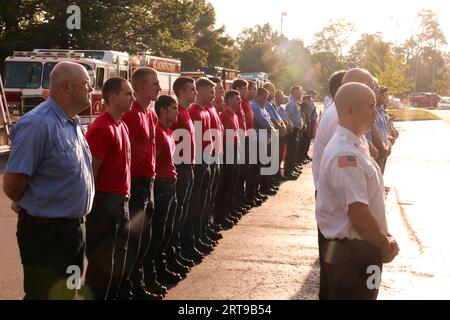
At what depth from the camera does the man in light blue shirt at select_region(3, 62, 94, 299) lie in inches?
156

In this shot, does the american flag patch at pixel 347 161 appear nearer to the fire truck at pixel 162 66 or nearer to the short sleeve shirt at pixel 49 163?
the short sleeve shirt at pixel 49 163

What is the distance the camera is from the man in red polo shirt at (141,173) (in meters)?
5.65

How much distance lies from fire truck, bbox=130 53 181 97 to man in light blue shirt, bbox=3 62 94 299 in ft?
53.5

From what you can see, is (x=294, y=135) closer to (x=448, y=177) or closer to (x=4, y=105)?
(x=448, y=177)

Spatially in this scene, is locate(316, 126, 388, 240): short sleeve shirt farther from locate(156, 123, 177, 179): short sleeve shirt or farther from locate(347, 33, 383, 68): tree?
locate(347, 33, 383, 68): tree

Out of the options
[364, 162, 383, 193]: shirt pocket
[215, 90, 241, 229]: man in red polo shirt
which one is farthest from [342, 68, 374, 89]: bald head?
[215, 90, 241, 229]: man in red polo shirt

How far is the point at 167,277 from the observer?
6.64m

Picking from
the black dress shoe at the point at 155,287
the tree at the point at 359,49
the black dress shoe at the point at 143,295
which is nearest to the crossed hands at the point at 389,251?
the black dress shoe at the point at 143,295

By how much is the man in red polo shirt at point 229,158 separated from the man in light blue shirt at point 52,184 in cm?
527
